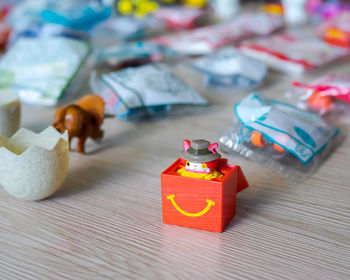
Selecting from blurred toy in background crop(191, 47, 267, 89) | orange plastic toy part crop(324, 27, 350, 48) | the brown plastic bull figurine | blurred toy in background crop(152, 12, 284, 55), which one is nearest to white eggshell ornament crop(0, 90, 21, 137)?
the brown plastic bull figurine

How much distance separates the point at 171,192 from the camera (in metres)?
0.42

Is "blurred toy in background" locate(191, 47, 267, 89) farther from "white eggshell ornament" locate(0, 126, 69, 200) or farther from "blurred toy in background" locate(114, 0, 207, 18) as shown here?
"blurred toy in background" locate(114, 0, 207, 18)

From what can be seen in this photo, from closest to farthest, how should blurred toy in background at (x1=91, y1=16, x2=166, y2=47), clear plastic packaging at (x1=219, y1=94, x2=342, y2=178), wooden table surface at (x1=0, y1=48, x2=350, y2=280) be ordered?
1. wooden table surface at (x1=0, y1=48, x2=350, y2=280)
2. clear plastic packaging at (x1=219, y1=94, x2=342, y2=178)
3. blurred toy in background at (x1=91, y1=16, x2=166, y2=47)

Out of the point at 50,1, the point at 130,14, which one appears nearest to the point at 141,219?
the point at 50,1

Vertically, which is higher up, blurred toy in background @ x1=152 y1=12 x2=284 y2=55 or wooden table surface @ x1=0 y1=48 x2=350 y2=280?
wooden table surface @ x1=0 y1=48 x2=350 y2=280

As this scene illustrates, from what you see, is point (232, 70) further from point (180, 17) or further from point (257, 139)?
point (180, 17)

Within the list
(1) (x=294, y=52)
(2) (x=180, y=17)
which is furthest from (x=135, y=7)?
(1) (x=294, y=52)

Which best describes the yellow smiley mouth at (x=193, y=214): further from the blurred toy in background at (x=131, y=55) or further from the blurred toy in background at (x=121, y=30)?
the blurred toy in background at (x=121, y=30)

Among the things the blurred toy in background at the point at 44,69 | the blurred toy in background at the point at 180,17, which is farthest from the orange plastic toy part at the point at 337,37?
the blurred toy in background at the point at 44,69

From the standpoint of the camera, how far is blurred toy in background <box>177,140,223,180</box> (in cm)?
41

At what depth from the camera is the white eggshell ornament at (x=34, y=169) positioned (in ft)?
1.45

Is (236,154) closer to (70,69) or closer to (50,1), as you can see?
(70,69)

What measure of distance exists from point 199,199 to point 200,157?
0.04 meters

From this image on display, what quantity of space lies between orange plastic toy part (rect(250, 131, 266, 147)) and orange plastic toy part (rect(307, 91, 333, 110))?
0.70 feet
